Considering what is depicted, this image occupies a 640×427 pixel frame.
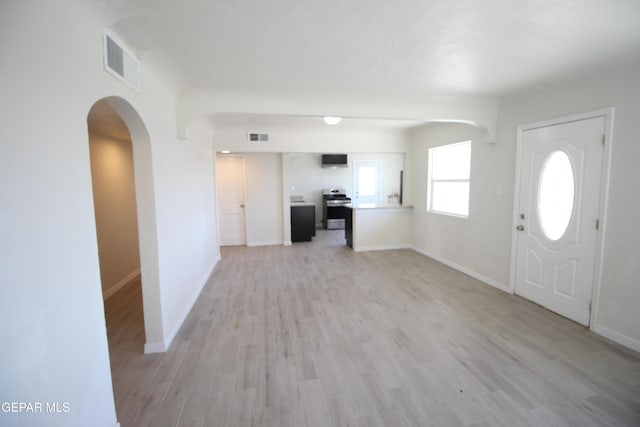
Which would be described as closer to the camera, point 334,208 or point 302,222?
point 302,222

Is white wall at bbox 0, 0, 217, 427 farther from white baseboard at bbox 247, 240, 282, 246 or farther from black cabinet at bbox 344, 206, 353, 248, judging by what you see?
white baseboard at bbox 247, 240, 282, 246

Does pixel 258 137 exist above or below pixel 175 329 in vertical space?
above

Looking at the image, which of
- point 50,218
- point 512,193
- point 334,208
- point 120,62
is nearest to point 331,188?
point 334,208

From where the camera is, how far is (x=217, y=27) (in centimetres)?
180

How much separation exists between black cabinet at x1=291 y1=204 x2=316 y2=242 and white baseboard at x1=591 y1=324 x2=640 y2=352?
5.22m

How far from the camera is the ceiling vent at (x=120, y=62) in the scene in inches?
66.7

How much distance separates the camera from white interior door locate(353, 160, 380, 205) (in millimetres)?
8375

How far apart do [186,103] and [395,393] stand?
331cm

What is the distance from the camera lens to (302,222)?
23.0ft

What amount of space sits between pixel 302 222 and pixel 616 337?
18.0 feet

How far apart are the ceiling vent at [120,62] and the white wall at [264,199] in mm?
4359

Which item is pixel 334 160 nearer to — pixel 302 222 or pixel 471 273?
pixel 302 222

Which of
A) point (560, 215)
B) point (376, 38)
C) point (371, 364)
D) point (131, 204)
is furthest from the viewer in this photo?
point (131, 204)

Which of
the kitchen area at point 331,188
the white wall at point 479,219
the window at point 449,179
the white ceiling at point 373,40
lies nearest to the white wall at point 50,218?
the white ceiling at point 373,40
